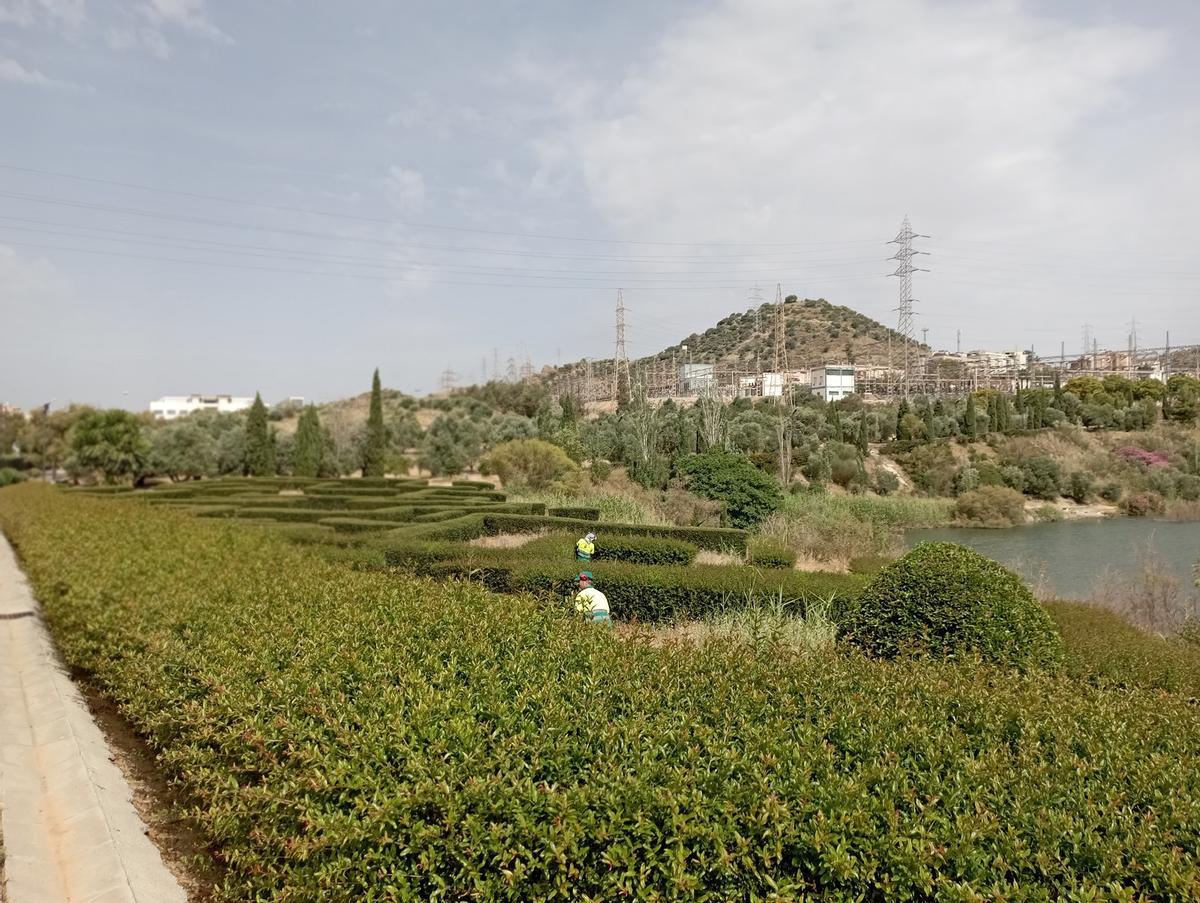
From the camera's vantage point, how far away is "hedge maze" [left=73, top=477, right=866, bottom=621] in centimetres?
848

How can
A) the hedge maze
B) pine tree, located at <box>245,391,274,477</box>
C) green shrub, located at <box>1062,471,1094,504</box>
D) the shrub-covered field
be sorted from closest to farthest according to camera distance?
1. the shrub-covered field
2. the hedge maze
3. green shrub, located at <box>1062,471,1094,504</box>
4. pine tree, located at <box>245,391,274,477</box>

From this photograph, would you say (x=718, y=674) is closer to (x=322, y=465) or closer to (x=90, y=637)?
(x=90, y=637)

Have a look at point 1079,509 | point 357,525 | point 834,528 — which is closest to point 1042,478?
point 1079,509

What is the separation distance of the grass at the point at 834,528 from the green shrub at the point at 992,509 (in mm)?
3532

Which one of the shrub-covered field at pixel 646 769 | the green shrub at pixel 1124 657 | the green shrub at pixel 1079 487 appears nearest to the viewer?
the shrub-covered field at pixel 646 769

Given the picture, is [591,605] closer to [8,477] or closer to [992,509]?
[992,509]

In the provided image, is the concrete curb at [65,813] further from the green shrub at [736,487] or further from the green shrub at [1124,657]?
the green shrub at [736,487]

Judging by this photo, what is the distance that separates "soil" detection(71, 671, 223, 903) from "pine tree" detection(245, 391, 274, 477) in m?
30.8

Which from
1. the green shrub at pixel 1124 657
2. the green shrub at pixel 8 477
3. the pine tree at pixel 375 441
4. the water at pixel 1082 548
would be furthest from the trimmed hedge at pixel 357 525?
the green shrub at pixel 8 477

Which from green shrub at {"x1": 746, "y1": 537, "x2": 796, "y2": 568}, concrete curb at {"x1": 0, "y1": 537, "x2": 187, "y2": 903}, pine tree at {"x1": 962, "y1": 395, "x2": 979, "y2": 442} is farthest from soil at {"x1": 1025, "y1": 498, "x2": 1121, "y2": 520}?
concrete curb at {"x1": 0, "y1": 537, "x2": 187, "y2": 903}

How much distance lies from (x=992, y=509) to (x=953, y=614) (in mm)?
21378

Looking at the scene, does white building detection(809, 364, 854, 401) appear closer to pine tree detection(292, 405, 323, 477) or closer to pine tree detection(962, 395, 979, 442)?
pine tree detection(962, 395, 979, 442)

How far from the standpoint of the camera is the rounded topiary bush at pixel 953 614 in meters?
5.03

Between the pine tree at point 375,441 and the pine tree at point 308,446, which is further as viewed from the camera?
the pine tree at point 308,446
